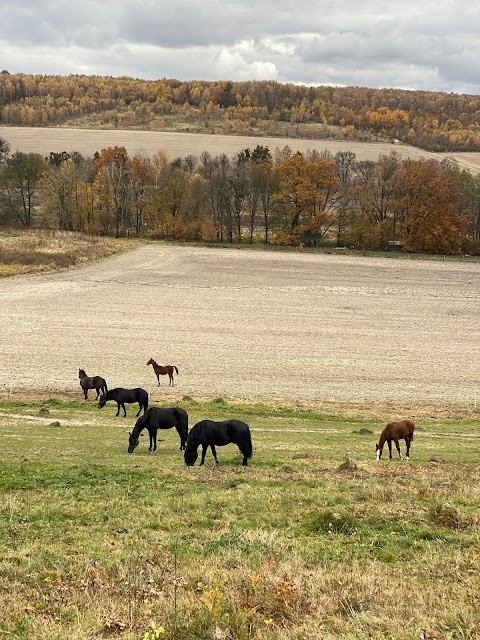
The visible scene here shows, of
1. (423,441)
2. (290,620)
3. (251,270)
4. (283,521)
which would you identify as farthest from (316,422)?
(251,270)

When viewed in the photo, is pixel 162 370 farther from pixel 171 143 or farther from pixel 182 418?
pixel 171 143

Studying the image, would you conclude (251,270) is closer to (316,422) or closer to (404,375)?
(404,375)

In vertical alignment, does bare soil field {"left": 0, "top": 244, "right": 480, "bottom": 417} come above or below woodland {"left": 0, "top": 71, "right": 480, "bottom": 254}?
below

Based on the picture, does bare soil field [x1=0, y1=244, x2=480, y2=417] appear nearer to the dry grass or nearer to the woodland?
the dry grass

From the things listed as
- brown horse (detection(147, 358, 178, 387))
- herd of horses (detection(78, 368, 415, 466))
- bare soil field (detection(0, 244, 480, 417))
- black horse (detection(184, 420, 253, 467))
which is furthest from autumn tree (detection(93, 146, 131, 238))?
black horse (detection(184, 420, 253, 467))

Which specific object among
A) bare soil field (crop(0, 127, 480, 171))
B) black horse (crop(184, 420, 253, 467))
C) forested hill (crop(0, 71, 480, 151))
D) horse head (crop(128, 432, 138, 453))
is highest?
forested hill (crop(0, 71, 480, 151))

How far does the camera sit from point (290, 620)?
6383 millimetres

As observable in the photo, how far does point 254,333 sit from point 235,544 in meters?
30.8

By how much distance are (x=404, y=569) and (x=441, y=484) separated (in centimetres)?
560

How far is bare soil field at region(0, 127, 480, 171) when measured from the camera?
449ft

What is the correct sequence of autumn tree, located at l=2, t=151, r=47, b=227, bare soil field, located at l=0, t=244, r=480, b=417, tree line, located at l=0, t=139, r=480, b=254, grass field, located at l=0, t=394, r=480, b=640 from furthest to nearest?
autumn tree, located at l=2, t=151, r=47, b=227 < tree line, located at l=0, t=139, r=480, b=254 < bare soil field, located at l=0, t=244, r=480, b=417 < grass field, located at l=0, t=394, r=480, b=640

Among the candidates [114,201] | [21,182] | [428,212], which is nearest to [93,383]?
[428,212]

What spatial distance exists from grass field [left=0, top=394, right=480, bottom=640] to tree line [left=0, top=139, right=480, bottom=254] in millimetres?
72017

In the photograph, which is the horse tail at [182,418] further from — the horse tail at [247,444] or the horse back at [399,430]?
the horse back at [399,430]
